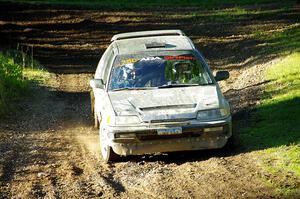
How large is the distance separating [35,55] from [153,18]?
9.26 metres

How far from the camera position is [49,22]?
33531mm

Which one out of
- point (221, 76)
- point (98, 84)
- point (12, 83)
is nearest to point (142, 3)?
point (12, 83)

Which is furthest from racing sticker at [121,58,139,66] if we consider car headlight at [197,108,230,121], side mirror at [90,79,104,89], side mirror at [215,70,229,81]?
car headlight at [197,108,230,121]

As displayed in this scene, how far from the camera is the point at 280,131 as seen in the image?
1155 cm

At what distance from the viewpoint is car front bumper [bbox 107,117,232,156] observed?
1020 centimetres

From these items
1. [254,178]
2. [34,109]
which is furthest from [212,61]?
[254,178]

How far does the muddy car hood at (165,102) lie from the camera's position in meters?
10.3

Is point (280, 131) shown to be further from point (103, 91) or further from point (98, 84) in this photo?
point (98, 84)

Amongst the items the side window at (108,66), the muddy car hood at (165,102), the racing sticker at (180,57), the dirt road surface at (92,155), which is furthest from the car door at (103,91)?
the racing sticker at (180,57)

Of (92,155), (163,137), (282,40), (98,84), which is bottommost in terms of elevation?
(282,40)

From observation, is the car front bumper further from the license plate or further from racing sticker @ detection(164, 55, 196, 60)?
racing sticker @ detection(164, 55, 196, 60)

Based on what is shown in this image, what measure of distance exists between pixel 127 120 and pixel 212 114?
1.21m

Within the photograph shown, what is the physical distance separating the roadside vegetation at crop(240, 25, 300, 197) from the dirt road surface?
8.2 inches

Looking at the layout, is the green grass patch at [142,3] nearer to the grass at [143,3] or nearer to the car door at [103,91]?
the grass at [143,3]
